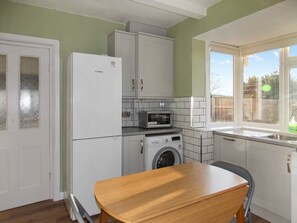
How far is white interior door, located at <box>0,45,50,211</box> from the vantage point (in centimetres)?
256

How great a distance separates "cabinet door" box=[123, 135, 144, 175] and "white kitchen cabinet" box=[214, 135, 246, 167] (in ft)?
3.45

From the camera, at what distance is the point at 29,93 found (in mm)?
2709

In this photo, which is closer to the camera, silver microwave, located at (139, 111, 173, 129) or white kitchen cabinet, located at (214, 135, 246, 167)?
white kitchen cabinet, located at (214, 135, 246, 167)

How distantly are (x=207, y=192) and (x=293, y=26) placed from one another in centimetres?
236

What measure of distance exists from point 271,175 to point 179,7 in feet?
7.17

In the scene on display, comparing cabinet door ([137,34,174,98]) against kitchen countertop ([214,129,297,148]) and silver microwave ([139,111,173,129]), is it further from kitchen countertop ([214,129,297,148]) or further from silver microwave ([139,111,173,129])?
kitchen countertop ([214,129,297,148])

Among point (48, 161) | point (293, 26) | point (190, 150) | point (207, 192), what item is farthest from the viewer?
point (190, 150)

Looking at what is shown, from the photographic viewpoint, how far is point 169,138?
2963mm

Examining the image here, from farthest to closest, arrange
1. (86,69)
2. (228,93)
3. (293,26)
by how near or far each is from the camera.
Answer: (228,93)
(293,26)
(86,69)

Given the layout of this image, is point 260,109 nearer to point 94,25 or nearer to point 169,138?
point 169,138

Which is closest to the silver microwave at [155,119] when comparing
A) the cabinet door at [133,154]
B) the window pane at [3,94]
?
the cabinet door at [133,154]

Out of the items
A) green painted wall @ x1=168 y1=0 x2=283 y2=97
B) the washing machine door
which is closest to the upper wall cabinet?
green painted wall @ x1=168 y1=0 x2=283 y2=97

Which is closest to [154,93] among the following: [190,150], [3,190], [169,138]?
[169,138]

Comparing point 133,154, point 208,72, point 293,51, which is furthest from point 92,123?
point 293,51
